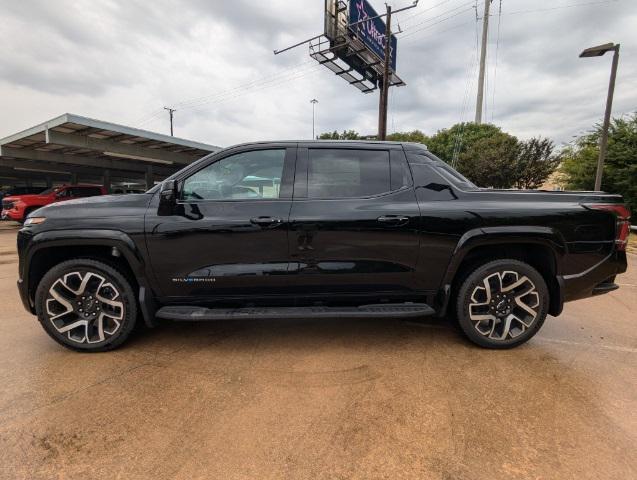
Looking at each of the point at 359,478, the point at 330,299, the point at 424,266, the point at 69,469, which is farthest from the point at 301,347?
the point at 69,469

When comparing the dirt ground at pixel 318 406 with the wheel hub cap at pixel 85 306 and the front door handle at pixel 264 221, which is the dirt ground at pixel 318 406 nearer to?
the wheel hub cap at pixel 85 306

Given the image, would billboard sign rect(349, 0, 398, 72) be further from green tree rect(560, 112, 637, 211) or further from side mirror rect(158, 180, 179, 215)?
side mirror rect(158, 180, 179, 215)

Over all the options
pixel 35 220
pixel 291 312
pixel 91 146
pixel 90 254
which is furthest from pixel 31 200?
pixel 291 312

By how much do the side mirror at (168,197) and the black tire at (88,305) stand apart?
2.23 ft

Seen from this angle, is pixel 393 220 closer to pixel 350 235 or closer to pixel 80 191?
pixel 350 235

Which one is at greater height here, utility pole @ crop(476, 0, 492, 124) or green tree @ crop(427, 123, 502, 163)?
utility pole @ crop(476, 0, 492, 124)

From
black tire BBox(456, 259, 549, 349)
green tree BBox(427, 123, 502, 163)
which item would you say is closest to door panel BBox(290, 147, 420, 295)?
black tire BBox(456, 259, 549, 349)

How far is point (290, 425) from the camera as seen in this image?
2146 millimetres

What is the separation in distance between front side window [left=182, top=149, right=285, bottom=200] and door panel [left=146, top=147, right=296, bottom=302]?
0.06ft

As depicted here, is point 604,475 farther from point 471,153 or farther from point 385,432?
point 471,153

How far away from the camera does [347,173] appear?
3133 millimetres

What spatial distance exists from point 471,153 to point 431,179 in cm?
2500

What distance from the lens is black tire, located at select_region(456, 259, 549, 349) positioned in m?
3.06

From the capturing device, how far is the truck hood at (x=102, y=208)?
9.71ft
